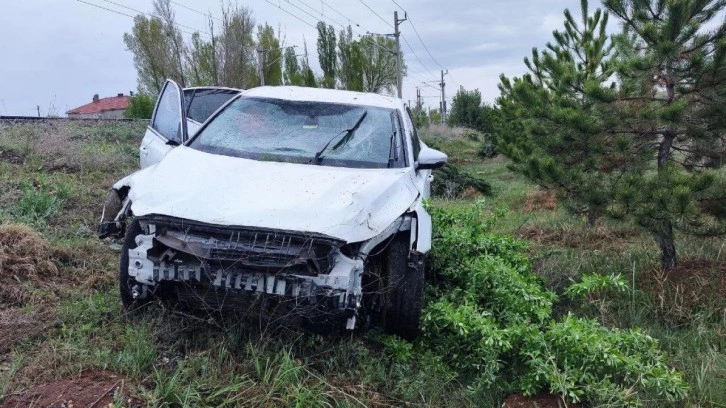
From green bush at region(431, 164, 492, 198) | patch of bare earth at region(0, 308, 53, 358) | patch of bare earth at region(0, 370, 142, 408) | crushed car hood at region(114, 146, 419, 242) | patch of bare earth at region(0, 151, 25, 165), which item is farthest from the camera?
green bush at region(431, 164, 492, 198)

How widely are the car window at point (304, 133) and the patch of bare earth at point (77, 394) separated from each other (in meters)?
1.71

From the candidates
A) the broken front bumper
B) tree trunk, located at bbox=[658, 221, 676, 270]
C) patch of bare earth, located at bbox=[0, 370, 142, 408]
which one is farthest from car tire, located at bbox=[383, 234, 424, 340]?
tree trunk, located at bbox=[658, 221, 676, 270]

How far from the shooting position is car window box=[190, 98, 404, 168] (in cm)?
417

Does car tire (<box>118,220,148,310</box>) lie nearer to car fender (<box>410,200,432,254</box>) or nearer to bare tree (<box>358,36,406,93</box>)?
car fender (<box>410,200,432,254</box>)

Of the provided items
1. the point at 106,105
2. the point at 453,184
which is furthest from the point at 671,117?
the point at 106,105

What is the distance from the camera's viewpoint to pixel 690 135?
4.88 metres

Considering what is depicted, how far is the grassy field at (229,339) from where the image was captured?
3076 millimetres

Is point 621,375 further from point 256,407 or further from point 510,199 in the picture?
point 510,199

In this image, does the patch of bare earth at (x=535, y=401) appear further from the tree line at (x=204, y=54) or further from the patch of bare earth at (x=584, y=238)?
the tree line at (x=204, y=54)

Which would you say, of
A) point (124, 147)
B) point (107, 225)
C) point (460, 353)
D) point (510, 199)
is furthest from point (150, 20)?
point (460, 353)

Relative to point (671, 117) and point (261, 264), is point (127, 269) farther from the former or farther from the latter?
point (671, 117)

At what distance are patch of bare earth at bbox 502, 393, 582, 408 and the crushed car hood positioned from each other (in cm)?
115

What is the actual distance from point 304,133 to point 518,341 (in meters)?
2.11

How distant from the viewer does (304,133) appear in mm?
4461
